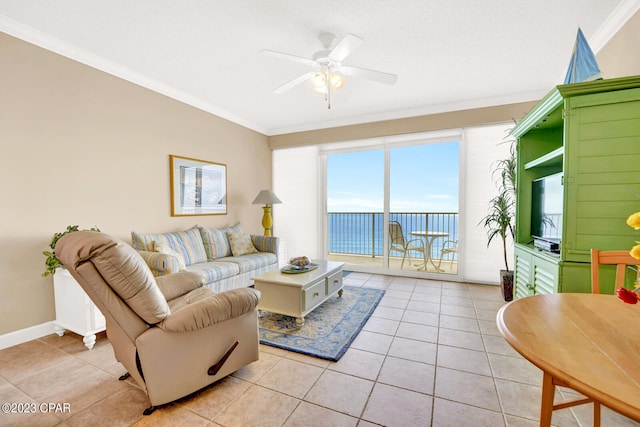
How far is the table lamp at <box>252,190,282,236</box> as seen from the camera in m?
4.41

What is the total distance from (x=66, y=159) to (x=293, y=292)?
95.4 inches

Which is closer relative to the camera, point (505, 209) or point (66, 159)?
point (66, 159)

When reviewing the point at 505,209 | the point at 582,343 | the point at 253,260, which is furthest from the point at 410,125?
the point at 582,343

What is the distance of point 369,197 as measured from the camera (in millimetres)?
5043

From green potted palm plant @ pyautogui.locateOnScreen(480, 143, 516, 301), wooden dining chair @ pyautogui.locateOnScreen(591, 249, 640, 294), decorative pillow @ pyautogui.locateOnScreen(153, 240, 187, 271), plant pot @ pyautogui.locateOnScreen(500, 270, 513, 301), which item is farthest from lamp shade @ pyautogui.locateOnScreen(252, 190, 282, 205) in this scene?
wooden dining chair @ pyautogui.locateOnScreen(591, 249, 640, 294)

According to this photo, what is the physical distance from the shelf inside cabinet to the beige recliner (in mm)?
2511

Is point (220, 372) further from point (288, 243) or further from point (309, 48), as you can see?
point (288, 243)

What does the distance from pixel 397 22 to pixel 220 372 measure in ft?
9.31

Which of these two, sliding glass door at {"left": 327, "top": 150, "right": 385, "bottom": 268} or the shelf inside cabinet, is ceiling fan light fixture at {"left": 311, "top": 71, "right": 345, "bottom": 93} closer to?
the shelf inside cabinet

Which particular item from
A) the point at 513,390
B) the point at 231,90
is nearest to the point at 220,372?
the point at 513,390

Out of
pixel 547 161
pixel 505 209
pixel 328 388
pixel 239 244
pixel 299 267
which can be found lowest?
pixel 328 388

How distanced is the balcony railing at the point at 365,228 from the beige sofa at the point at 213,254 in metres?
1.78

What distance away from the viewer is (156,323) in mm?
1512

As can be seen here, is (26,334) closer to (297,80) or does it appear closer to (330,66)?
(297,80)
